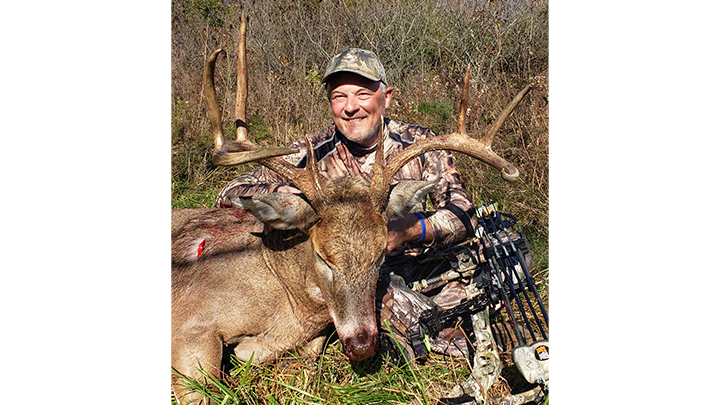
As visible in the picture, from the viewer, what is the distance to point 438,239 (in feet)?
12.1

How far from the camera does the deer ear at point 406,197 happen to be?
3.05 meters

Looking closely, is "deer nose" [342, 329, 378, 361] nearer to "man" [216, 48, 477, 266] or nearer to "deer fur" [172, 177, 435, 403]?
"deer fur" [172, 177, 435, 403]

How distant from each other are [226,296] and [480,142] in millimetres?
1944

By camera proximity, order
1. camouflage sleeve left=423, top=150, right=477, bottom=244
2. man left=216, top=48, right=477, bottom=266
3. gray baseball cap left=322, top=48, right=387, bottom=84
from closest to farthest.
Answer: camouflage sleeve left=423, top=150, right=477, bottom=244 → man left=216, top=48, right=477, bottom=266 → gray baseball cap left=322, top=48, right=387, bottom=84

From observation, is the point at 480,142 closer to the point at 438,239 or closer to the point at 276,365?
the point at 438,239

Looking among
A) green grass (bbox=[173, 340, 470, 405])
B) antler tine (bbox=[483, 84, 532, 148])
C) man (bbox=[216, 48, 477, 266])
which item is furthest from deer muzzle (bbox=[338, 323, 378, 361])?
antler tine (bbox=[483, 84, 532, 148])

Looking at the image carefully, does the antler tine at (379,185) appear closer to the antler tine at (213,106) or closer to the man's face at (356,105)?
the antler tine at (213,106)

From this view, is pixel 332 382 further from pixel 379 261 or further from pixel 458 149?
pixel 458 149

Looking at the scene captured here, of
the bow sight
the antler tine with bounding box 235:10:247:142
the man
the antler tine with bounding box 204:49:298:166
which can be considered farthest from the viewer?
the man

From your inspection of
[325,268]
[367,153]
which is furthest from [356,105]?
[325,268]

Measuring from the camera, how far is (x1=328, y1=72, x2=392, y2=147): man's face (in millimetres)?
4160

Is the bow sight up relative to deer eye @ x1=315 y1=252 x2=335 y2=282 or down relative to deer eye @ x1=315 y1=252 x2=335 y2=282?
down

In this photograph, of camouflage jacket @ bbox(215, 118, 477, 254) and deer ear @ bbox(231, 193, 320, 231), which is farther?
camouflage jacket @ bbox(215, 118, 477, 254)

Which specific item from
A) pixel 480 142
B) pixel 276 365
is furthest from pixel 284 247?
pixel 480 142
